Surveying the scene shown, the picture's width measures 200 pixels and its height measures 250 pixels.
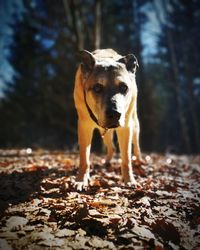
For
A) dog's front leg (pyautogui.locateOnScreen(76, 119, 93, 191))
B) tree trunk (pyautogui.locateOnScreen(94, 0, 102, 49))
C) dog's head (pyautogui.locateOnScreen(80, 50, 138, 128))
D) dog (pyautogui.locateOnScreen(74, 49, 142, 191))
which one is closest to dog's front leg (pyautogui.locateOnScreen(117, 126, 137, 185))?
dog (pyautogui.locateOnScreen(74, 49, 142, 191))

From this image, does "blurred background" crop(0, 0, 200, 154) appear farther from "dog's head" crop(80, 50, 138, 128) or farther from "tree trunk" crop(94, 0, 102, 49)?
"dog's head" crop(80, 50, 138, 128)

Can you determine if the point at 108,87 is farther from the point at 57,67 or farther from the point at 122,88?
the point at 57,67

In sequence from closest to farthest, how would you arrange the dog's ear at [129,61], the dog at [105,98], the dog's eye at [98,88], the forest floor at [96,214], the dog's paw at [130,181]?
the forest floor at [96,214]
the dog at [105,98]
the dog's eye at [98,88]
the dog's ear at [129,61]
the dog's paw at [130,181]

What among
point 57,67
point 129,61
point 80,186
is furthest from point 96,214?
point 57,67

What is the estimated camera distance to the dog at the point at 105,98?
13.1 feet

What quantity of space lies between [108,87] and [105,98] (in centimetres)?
20

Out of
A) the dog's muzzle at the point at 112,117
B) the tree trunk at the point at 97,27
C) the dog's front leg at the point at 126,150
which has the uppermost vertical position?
the tree trunk at the point at 97,27

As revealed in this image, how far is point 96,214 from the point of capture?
3.42 metres

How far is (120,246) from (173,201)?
160 cm

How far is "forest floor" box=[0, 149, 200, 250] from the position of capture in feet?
9.61

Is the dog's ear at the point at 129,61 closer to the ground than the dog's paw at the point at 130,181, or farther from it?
farther from it

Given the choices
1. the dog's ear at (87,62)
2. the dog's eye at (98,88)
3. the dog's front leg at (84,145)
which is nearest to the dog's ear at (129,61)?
the dog's ear at (87,62)

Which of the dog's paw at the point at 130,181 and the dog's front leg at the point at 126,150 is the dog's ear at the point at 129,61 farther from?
the dog's paw at the point at 130,181

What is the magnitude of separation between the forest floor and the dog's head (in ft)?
3.58
